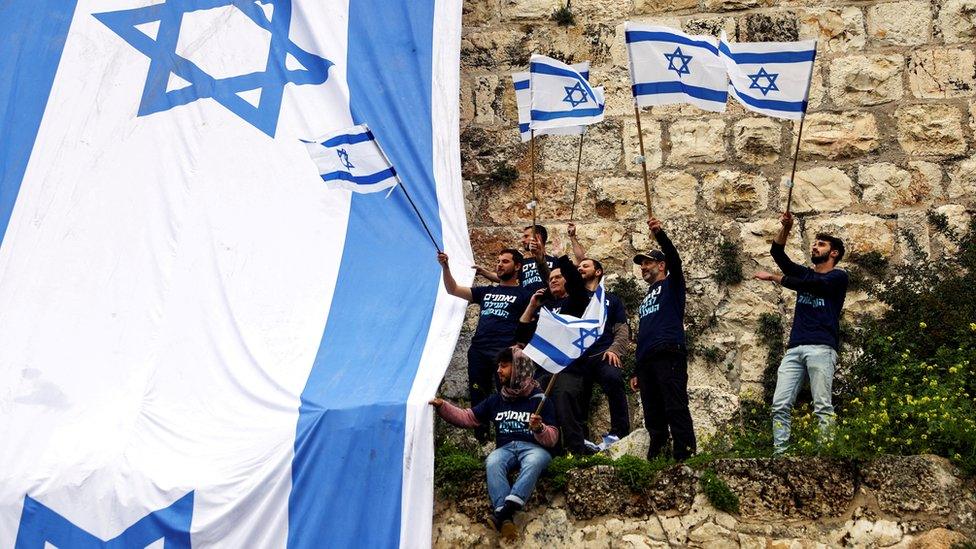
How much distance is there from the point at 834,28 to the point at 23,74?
20.5ft

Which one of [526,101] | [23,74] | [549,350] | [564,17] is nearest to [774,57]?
[526,101]

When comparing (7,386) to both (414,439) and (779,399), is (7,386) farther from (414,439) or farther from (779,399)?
(779,399)

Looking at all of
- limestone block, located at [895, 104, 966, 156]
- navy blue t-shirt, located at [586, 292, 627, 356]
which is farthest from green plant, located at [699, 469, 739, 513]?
limestone block, located at [895, 104, 966, 156]

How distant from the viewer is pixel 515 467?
8141mm

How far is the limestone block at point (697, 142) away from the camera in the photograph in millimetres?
10977

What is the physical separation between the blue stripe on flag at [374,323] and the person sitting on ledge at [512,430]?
0.51m

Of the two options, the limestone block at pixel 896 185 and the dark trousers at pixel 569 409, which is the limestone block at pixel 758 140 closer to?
the limestone block at pixel 896 185

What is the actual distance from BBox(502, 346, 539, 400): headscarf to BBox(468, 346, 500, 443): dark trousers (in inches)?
28.9

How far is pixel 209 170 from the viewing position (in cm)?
973

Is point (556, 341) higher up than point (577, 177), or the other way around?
point (577, 177)

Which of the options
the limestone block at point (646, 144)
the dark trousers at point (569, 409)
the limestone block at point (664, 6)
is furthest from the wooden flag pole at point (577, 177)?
the dark trousers at point (569, 409)

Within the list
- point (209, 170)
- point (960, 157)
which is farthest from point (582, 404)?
point (960, 157)

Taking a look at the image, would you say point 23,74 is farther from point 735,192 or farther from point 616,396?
point 735,192

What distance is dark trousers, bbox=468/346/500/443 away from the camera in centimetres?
908
